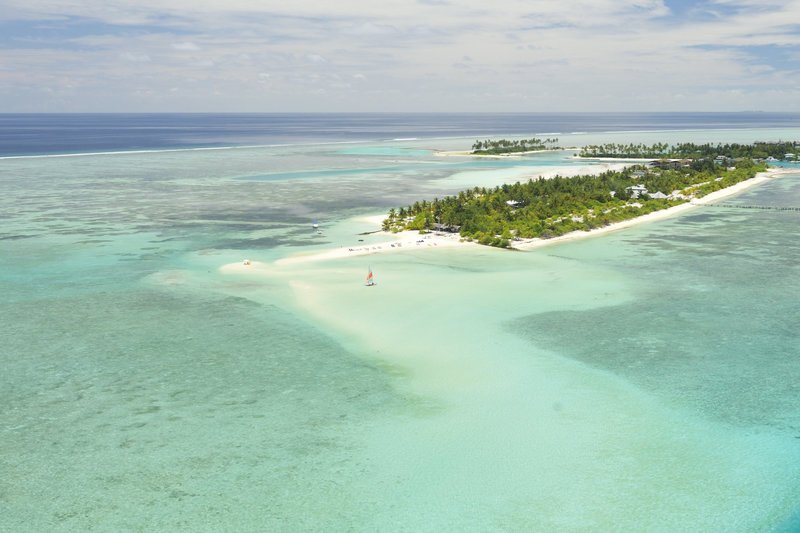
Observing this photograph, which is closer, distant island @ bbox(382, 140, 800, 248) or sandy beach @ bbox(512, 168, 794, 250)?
sandy beach @ bbox(512, 168, 794, 250)

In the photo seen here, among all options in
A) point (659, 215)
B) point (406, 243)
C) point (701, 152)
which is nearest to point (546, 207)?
point (659, 215)

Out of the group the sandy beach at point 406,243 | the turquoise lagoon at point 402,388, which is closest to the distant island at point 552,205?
the sandy beach at point 406,243

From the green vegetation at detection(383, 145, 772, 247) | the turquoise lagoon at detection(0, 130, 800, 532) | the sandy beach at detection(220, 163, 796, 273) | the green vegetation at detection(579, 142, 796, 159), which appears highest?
the green vegetation at detection(579, 142, 796, 159)

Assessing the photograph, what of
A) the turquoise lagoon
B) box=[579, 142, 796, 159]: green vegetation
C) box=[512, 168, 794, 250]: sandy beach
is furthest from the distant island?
box=[579, 142, 796, 159]: green vegetation

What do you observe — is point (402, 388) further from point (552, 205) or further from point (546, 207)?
point (552, 205)

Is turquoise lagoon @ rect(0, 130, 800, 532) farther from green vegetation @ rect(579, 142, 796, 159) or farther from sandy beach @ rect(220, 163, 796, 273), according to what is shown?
green vegetation @ rect(579, 142, 796, 159)

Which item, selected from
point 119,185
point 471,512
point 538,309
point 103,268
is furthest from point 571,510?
point 119,185

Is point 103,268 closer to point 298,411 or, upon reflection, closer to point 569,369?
point 298,411
